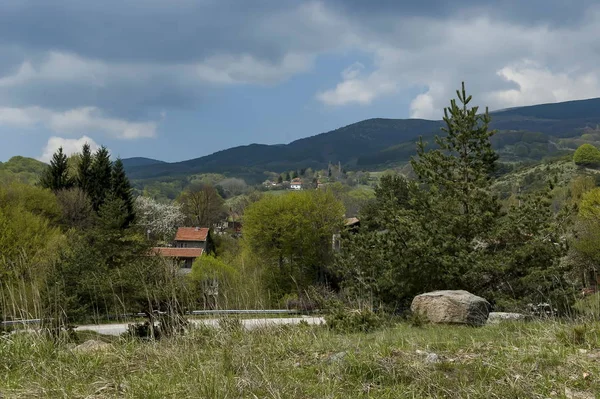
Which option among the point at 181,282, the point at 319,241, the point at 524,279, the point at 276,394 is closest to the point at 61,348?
the point at 181,282

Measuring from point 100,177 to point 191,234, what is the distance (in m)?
23.8

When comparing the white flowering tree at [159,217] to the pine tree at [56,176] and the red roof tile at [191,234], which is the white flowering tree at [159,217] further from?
the pine tree at [56,176]

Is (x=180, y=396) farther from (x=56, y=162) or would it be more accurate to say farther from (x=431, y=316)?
(x=56, y=162)

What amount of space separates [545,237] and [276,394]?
13.8 meters

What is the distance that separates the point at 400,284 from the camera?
14.7 meters

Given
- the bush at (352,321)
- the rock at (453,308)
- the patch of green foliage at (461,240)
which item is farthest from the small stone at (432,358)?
the patch of green foliage at (461,240)

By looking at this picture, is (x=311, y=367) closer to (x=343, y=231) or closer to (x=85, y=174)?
(x=343, y=231)

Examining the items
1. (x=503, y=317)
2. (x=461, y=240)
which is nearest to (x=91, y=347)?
(x=503, y=317)

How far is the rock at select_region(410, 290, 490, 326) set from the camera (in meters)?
10.6

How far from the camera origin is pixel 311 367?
5074 mm

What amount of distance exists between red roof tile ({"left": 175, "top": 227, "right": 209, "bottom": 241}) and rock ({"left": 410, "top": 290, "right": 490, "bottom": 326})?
54979 millimetres

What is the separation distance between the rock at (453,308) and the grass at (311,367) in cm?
398

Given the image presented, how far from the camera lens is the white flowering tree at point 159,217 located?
203 ft

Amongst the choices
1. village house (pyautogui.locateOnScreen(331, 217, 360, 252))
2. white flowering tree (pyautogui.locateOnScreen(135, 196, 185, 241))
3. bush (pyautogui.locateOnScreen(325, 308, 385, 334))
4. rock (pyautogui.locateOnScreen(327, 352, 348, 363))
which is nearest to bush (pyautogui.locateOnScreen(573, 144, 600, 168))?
village house (pyautogui.locateOnScreen(331, 217, 360, 252))
